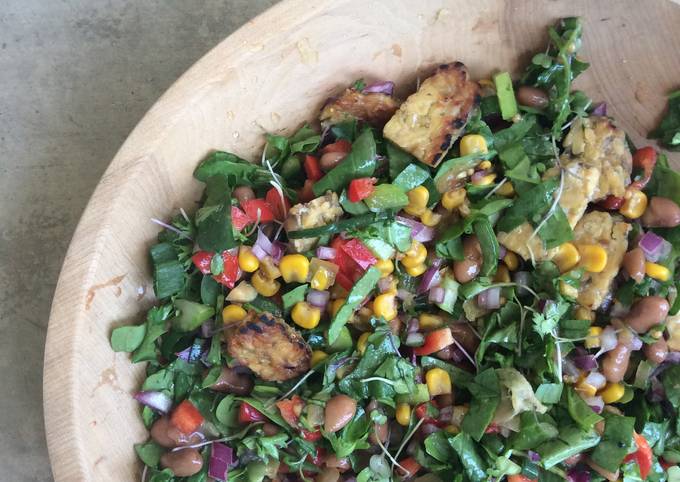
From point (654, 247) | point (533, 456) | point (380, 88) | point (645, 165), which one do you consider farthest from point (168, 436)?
point (645, 165)

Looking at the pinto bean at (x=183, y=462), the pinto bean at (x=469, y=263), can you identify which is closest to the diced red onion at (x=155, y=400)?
the pinto bean at (x=183, y=462)

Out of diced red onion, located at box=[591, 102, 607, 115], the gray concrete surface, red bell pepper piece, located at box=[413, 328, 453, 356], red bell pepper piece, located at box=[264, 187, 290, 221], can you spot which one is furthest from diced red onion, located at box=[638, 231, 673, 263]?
the gray concrete surface

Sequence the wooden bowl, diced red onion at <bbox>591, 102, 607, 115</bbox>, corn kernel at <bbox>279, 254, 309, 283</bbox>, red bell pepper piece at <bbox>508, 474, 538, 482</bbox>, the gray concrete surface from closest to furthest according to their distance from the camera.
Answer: the wooden bowl
corn kernel at <bbox>279, 254, 309, 283</bbox>
red bell pepper piece at <bbox>508, 474, 538, 482</bbox>
diced red onion at <bbox>591, 102, 607, 115</bbox>
the gray concrete surface

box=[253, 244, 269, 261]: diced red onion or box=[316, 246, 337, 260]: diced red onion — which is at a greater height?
box=[253, 244, 269, 261]: diced red onion

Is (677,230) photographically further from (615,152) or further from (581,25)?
(581,25)

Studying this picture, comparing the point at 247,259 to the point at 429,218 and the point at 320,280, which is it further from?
the point at 429,218

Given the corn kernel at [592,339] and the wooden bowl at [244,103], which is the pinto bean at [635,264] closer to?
the corn kernel at [592,339]

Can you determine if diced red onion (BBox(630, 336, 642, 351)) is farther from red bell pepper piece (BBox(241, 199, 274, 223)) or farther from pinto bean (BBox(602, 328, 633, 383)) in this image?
red bell pepper piece (BBox(241, 199, 274, 223))
